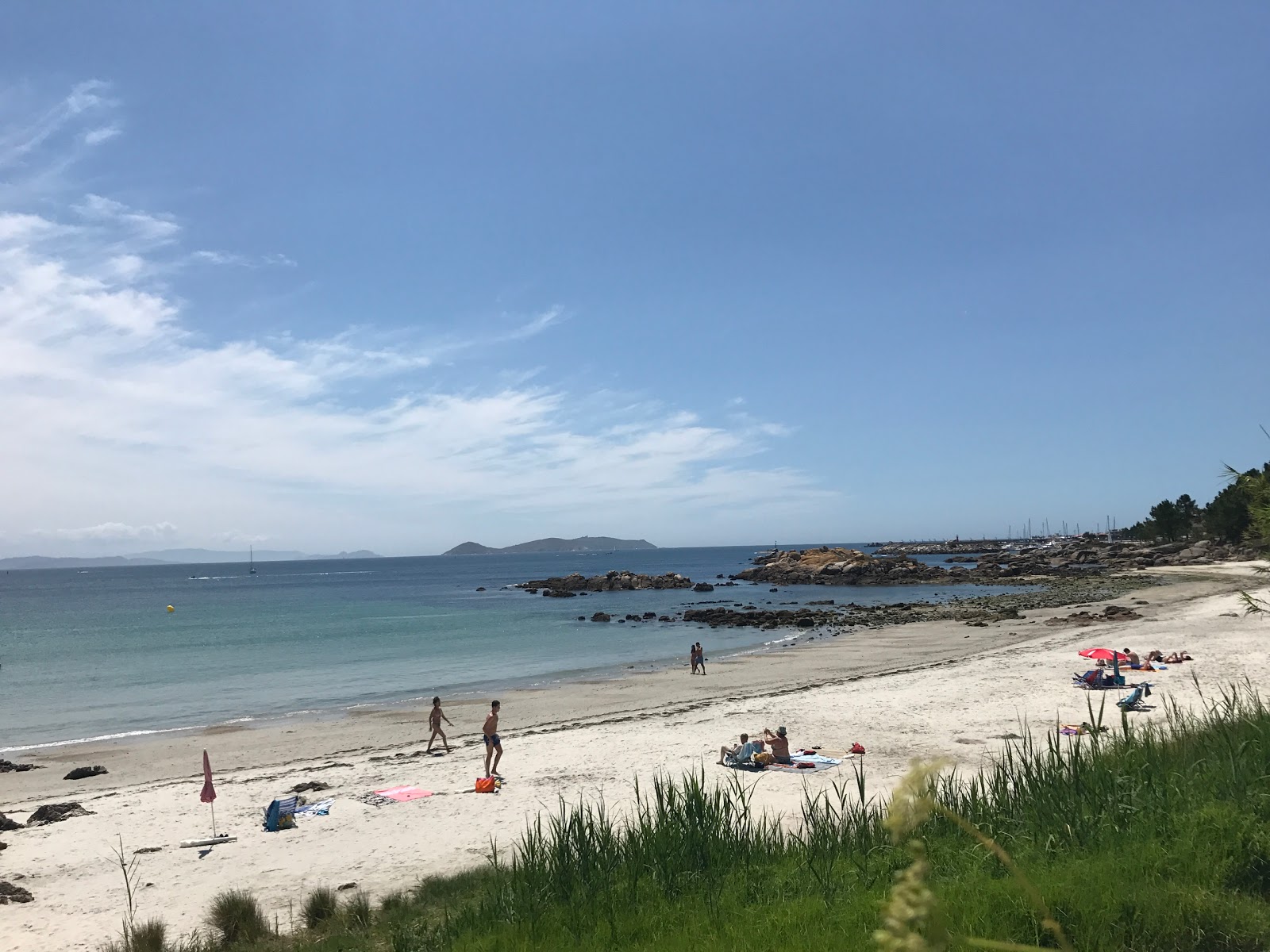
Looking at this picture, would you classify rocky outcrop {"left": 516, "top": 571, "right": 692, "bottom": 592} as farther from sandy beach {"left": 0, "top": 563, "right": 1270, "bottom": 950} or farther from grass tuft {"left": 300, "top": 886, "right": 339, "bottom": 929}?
grass tuft {"left": 300, "top": 886, "right": 339, "bottom": 929}

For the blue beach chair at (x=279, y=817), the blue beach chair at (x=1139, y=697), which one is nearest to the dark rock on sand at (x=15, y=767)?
the blue beach chair at (x=279, y=817)

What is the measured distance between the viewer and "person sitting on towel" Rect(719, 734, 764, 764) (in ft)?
49.4

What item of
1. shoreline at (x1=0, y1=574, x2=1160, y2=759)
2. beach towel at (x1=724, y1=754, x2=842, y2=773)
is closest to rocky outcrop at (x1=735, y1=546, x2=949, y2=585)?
shoreline at (x1=0, y1=574, x2=1160, y2=759)

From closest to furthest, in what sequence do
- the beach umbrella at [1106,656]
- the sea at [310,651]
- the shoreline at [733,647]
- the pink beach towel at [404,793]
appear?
the pink beach towel at [404,793], the beach umbrella at [1106,656], the shoreline at [733,647], the sea at [310,651]

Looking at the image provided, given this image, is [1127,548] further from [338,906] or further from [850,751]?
[338,906]

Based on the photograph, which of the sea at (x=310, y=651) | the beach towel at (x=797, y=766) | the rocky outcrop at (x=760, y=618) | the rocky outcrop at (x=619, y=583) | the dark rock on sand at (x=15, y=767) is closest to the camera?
the beach towel at (x=797, y=766)

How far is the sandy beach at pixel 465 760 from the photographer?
38.4 ft

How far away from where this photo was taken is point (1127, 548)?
9888 centimetres

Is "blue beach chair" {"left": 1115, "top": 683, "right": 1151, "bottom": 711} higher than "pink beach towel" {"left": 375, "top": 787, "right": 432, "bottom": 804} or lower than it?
higher

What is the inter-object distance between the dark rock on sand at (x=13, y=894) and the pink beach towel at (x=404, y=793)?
5.51m

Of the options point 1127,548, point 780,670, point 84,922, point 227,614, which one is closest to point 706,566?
point 1127,548

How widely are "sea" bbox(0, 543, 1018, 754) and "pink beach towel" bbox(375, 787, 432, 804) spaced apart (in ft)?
42.0

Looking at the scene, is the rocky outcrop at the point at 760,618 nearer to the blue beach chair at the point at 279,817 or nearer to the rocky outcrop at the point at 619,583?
the rocky outcrop at the point at 619,583

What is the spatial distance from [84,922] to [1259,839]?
12550mm
